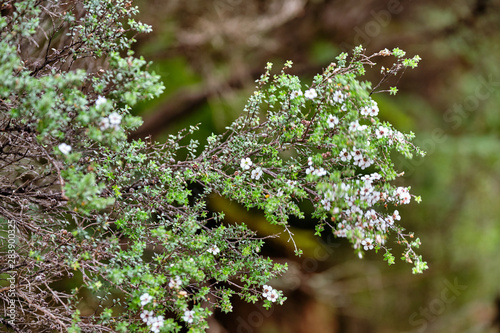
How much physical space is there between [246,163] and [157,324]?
726 millimetres

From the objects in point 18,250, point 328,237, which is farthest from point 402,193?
Result: point 328,237

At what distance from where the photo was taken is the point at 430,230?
17.6 feet

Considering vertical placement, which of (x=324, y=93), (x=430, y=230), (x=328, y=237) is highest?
(x=430, y=230)

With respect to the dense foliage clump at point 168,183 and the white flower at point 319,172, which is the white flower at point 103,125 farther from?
the white flower at point 319,172

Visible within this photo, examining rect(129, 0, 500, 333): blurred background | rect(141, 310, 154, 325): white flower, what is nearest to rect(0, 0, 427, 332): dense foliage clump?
rect(141, 310, 154, 325): white flower

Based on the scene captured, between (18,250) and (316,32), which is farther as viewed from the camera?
(316,32)

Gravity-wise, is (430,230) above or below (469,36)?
below

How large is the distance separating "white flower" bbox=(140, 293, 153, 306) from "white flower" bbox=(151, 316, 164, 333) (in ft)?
0.27

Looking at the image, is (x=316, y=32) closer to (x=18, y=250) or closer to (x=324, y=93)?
(x=324, y=93)

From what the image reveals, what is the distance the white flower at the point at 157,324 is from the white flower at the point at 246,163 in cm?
67

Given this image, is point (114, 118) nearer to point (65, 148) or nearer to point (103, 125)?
point (103, 125)

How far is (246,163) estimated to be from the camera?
6.54 ft

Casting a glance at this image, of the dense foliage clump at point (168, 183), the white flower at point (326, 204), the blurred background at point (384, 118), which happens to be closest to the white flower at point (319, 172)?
the dense foliage clump at point (168, 183)

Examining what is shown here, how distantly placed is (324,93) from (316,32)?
4.44 meters
